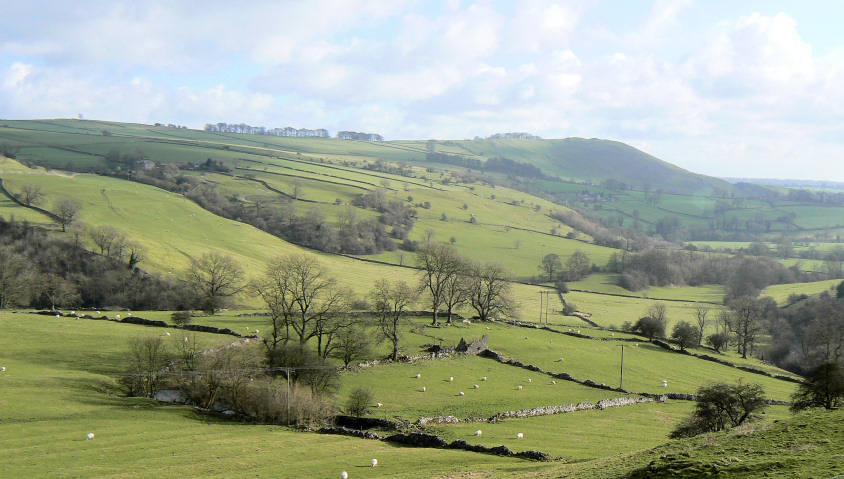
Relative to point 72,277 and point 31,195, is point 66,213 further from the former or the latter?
point 72,277

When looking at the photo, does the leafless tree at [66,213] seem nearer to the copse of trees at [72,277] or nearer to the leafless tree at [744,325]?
the copse of trees at [72,277]

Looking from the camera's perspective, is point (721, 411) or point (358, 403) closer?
point (721, 411)

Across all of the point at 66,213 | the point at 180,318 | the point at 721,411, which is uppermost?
the point at 66,213

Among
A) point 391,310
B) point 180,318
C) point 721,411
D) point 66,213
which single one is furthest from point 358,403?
point 66,213

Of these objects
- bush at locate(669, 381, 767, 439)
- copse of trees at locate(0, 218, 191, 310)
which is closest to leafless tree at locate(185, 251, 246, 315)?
copse of trees at locate(0, 218, 191, 310)

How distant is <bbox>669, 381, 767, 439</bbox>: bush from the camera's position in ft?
115

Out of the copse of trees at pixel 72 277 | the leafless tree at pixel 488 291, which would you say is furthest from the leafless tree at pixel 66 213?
the leafless tree at pixel 488 291

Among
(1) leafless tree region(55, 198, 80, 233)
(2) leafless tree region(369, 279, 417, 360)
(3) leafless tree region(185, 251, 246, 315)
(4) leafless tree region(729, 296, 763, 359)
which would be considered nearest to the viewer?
(2) leafless tree region(369, 279, 417, 360)

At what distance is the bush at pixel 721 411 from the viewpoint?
35125 mm

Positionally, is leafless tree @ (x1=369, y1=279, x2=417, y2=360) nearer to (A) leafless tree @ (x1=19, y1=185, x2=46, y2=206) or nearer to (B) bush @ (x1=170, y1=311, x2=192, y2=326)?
(B) bush @ (x1=170, y1=311, x2=192, y2=326)

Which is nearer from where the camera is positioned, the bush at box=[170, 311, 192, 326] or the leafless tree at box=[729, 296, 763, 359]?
the bush at box=[170, 311, 192, 326]

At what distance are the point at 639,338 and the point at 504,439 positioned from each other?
52.2 m

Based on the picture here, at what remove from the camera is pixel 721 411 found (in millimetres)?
36062

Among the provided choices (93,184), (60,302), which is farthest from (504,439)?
(93,184)
